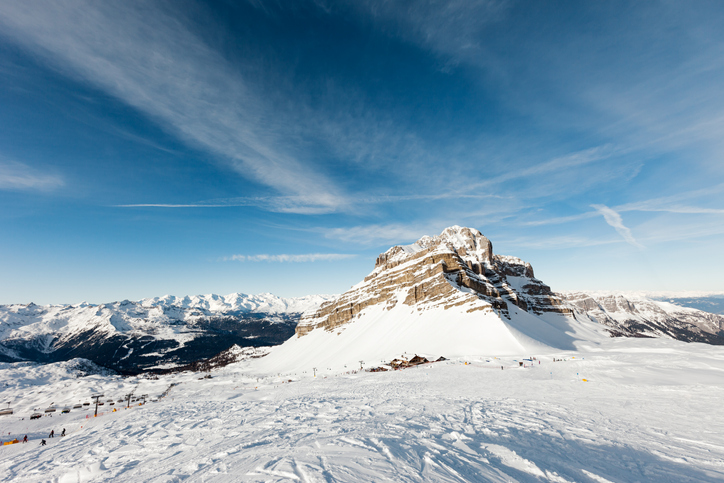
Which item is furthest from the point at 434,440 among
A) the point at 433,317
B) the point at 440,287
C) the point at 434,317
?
the point at 440,287

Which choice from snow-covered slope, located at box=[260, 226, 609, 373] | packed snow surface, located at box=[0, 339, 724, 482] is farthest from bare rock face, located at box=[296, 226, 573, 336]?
packed snow surface, located at box=[0, 339, 724, 482]

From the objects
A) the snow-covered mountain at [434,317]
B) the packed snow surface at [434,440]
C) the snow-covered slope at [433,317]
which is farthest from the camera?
the snow-covered mountain at [434,317]

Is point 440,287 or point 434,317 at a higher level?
point 440,287

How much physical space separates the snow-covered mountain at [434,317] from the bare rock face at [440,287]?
20.5 inches

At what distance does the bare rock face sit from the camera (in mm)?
119500

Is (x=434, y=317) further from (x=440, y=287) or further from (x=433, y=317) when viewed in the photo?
(x=440, y=287)

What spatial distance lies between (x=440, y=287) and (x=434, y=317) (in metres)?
17.6

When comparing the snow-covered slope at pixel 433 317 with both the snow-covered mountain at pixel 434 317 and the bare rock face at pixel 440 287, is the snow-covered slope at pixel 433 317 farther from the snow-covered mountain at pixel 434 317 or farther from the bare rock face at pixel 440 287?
the bare rock face at pixel 440 287

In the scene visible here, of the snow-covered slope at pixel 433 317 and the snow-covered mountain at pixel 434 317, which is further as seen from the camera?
A: the snow-covered mountain at pixel 434 317

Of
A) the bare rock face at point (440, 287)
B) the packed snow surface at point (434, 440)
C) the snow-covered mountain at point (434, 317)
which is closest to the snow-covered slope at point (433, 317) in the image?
the snow-covered mountain at point (434, 317)

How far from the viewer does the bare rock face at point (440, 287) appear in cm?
11950

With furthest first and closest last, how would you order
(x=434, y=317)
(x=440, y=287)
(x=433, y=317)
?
(x=440, y=287) → (x=433, y=317) → (x=434, y=317)

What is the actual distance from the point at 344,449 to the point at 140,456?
1119 cm

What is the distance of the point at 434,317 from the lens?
10800 centimetres
